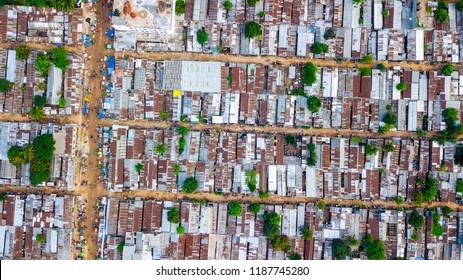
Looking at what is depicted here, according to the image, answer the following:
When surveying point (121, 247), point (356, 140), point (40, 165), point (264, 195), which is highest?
point (356, 140)

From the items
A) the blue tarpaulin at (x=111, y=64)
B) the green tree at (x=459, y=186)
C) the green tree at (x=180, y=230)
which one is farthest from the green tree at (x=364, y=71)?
the blue tarpaulin at (x=111, y=64)

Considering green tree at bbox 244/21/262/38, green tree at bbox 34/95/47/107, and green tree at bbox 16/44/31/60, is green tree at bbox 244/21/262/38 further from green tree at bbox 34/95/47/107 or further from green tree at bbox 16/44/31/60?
green tree at bbox 16/44/31/60

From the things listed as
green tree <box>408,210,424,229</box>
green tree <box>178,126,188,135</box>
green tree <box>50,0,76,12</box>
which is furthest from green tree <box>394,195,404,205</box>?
green tree <box>50,0,76,12</box>

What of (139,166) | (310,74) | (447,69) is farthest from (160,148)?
(447,69)

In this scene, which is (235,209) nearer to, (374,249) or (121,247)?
(121,247)

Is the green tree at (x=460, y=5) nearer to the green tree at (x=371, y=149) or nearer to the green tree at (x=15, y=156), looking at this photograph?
the green tree at (x=371, y=149)
